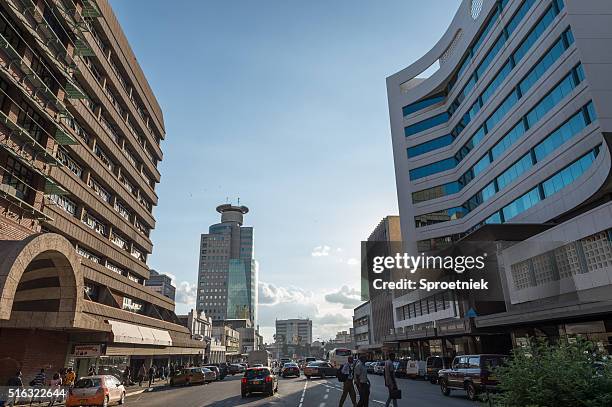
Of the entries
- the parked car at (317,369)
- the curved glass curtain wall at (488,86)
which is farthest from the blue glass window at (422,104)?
the parked car at (317,369)

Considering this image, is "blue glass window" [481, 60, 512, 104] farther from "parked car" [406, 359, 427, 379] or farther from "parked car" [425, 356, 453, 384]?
"parked car" [406, 359, 427, 379]

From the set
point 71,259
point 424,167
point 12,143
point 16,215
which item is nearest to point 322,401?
point 71,259

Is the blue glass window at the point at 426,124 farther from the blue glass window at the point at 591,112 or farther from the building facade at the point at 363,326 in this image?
the building facade at the point at 363,326

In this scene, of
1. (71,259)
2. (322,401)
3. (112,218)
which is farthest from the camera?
(112,218)

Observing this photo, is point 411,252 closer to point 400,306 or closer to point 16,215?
point 400,306

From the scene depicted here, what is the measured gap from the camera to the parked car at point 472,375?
1833 cm

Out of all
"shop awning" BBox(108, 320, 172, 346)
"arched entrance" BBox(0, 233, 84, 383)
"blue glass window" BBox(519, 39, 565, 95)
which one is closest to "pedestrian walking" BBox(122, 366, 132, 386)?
"shop awning" BBox(108, 320, 172, 346)

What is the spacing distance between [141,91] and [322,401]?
40473 millimetres

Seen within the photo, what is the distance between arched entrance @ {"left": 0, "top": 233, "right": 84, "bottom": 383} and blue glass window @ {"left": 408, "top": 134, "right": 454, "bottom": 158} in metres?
43.9

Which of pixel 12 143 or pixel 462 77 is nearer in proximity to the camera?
pixel 12 143

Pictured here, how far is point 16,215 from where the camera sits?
22516mm

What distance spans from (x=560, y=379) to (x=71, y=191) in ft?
106

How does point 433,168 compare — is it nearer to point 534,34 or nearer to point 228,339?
point 534,34

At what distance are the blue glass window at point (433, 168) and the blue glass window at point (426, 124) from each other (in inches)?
206
